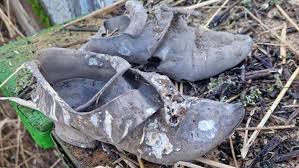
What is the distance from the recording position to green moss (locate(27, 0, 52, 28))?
2066 millimetres

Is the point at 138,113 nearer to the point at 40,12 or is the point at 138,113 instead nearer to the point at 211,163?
the point at 211,163

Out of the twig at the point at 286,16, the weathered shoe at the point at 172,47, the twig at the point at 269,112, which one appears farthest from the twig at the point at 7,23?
A: the twig at the point at 269,112

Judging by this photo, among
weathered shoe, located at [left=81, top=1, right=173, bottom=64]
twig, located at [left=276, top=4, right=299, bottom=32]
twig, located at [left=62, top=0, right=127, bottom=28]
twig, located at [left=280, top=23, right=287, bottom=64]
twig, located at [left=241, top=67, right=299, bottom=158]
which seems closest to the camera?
twig, located at [left=241, top=67, right=299, bottom=158]

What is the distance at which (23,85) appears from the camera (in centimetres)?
157

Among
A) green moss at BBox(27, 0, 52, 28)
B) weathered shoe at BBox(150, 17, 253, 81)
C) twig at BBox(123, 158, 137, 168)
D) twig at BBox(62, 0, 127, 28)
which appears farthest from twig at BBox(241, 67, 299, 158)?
green moss at BBox(27, 0, 52, 28)

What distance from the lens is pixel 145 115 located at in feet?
3.85

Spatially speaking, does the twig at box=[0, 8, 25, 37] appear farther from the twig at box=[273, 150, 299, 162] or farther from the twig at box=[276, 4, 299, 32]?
the twig at box=[273, 150, 299, 162]

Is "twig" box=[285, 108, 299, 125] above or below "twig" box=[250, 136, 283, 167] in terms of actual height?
below

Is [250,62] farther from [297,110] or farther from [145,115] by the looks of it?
[145,115]

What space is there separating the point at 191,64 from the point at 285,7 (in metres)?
0.44

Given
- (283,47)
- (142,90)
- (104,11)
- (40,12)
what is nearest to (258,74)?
(283,47)

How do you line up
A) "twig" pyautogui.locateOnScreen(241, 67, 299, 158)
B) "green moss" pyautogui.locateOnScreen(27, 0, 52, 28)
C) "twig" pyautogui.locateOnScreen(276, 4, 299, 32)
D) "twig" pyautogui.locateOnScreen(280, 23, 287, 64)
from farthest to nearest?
1. "green moss" pyautogui.locateOnScreen(27, 0, 52, 28)
2. "twig" pyautogui.locateOnScreen(276, 4, 299, 32)
3. "twig" pyautogui.locateOnScreen(280, 23, 287, 64)
4. "twig" pyautogui.locateOnScreen(241, 67, 299, 158)

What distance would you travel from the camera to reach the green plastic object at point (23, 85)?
4.86 ft

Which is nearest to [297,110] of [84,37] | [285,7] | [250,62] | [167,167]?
[250,62]
